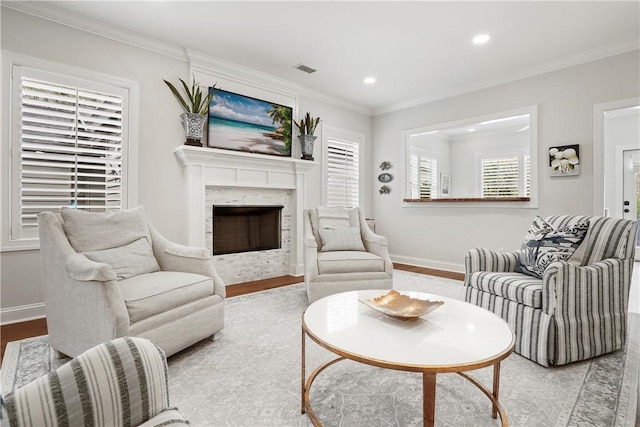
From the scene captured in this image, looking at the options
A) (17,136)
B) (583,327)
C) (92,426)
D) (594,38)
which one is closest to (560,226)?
(583,327)

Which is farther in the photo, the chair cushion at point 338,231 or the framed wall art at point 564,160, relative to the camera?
the framed wall art at point 564,160

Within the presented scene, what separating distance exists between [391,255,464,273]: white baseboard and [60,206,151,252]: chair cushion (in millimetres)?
3916

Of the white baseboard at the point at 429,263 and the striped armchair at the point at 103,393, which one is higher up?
the striped armchair at the point at 103,393

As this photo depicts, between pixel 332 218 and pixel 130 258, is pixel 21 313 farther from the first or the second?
pixel 332 218

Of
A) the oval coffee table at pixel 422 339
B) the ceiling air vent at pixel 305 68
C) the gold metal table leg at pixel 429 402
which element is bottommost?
the gold metal table leg at pixel 429 402

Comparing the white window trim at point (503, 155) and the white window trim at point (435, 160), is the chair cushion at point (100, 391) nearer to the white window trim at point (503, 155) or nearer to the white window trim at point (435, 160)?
the white window trim at point (435, 160)

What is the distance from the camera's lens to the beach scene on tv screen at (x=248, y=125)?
372 cm

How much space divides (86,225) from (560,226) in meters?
3.34

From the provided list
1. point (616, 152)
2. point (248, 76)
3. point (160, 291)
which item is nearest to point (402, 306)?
point (160, 291)

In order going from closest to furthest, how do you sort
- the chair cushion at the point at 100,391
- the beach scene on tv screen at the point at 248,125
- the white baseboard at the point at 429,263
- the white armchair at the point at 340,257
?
the chair cushion at the point at 100,391 < the white armchair at the point at 340,257 < the beach scene on tv screen at the point at 248,125 < the white baseboard at the point at 429,263

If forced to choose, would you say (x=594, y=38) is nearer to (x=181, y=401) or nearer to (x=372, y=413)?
(x=372, y=413)

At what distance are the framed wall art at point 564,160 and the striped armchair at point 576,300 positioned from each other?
167 cm

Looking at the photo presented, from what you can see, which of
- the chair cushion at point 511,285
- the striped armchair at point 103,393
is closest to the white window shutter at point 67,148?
the striped armchair at point 103,393

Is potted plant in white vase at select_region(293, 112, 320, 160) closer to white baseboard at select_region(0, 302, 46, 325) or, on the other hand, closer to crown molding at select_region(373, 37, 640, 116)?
crown molding at select_region(373, 37, 640, 116)
